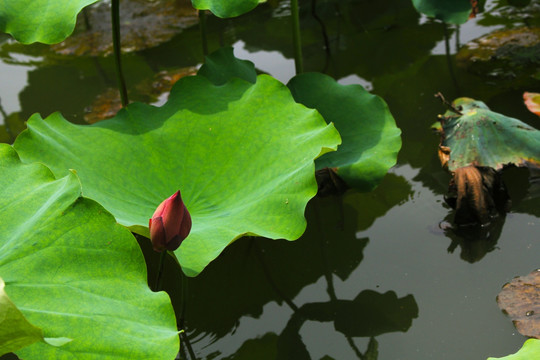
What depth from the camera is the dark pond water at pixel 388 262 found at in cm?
133

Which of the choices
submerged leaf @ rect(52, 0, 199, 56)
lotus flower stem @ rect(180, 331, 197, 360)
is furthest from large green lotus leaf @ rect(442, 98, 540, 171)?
submerged leaf @ rect(52, 0, 199, 56)

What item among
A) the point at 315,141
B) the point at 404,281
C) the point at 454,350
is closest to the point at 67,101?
the point at 315,141

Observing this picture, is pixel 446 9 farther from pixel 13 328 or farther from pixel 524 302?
pixel 13 328

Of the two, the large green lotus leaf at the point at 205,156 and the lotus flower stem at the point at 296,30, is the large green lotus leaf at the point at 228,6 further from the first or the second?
the lotus flower stem at the point at 296,30

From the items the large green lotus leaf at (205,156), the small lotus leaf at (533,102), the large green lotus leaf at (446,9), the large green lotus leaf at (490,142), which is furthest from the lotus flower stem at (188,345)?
the large green lotus leaf at (446,9)

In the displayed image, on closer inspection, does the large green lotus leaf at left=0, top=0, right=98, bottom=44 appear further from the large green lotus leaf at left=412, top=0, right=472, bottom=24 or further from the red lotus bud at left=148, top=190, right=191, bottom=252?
the large green lotus leaf at left=412, top=0, right=472, bottom=24

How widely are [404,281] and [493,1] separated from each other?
1.67 meters

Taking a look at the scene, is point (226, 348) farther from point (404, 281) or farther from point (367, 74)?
point (367, 74)

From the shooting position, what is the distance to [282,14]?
2918mm

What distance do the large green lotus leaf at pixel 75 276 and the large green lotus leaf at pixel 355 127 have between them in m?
0.64

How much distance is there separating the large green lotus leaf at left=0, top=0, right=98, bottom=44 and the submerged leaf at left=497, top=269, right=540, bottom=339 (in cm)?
107

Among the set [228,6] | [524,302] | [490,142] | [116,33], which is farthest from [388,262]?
[116,33]

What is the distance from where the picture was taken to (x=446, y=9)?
2082 millimetres

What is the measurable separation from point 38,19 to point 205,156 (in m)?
0.48
